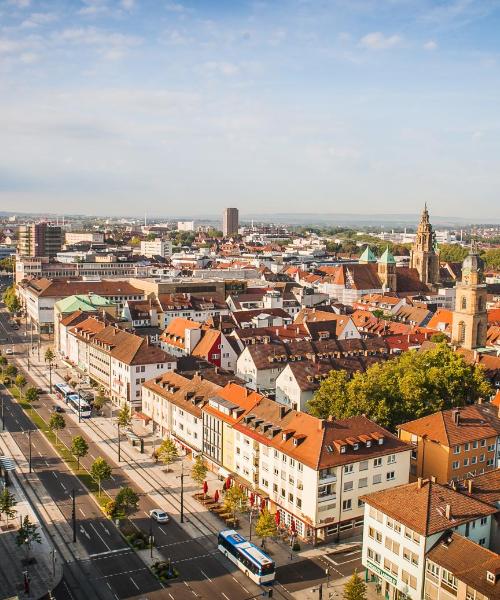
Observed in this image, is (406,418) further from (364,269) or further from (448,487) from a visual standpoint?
(364,269)

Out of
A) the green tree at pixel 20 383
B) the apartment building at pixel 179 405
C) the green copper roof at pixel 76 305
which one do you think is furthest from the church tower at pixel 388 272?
the green tree at pixel 20 383

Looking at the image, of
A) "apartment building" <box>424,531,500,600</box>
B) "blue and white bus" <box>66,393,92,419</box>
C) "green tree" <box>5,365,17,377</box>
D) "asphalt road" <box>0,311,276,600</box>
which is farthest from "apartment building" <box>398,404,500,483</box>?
"green tree" <box>5,365,17,377</box>

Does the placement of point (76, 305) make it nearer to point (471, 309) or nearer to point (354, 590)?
point (471, 309)

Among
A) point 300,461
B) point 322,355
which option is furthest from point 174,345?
point 300,461

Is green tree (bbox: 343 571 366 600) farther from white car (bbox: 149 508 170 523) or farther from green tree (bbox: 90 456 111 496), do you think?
green tree (bbox: 90 456 111 496)

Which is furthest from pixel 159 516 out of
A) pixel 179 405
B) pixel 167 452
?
pixel 179 405
